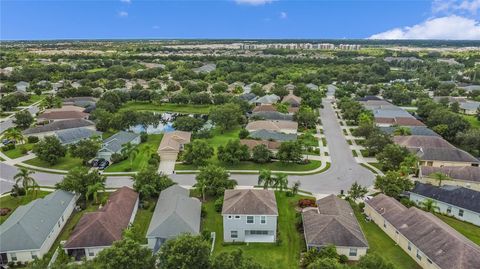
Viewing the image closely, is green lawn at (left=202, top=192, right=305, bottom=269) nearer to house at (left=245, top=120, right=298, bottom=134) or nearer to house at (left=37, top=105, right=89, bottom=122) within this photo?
house at (left=245, top=120, right=298, bottom=134)

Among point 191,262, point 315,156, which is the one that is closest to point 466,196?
point 315,156

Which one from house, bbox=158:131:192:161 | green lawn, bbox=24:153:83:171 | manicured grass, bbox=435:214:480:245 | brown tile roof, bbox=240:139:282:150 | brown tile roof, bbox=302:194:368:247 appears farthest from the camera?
brown tile roof, bbox=240:139:282:150

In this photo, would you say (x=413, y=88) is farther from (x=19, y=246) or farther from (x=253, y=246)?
(x=19, y=246)

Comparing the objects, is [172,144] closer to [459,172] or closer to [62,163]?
[62,163]

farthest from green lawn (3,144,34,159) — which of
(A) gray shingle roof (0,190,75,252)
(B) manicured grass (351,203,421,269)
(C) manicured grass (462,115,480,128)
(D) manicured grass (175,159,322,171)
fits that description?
(C) manicured grass (462,115,480,128)

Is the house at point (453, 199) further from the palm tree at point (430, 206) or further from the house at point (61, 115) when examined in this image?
the house at point (61, 115)

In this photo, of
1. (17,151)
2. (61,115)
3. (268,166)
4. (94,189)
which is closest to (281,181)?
(268,166)

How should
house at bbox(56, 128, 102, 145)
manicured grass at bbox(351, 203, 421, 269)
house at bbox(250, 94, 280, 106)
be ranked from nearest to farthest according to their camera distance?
manicured grass at bbox(351, 203, 421, 269), house at bbox(56, 128, 102, 145), house at bbox(250, 94, 280, 106)
